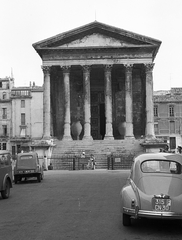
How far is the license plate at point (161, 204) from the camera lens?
9.75 m

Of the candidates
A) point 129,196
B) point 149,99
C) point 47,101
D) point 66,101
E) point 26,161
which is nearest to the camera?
point 129,196

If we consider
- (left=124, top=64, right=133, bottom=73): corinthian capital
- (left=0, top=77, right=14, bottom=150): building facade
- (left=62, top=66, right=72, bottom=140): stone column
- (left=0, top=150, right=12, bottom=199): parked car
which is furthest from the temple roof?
(left=0, top=77, right=14, bottom=150): building facade

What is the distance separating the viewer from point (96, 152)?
39750 mm

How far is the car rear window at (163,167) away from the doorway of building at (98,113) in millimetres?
36868

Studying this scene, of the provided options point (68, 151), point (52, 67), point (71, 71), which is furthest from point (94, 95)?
point (68, 151)

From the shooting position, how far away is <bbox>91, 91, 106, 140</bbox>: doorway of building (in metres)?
47.7

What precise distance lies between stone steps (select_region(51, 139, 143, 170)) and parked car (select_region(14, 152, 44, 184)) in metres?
11.0

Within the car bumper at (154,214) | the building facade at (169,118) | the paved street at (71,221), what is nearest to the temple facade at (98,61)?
the paved street at (71,221)

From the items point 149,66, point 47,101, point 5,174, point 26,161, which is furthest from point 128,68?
point 5,174

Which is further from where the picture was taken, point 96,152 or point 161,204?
point 96,152

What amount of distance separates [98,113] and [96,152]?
352 inches

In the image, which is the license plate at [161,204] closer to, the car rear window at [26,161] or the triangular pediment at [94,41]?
the car rear window at [26,161]

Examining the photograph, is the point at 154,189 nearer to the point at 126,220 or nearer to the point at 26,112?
the point at 126,220

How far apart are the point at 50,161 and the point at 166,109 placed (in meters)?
42.7
